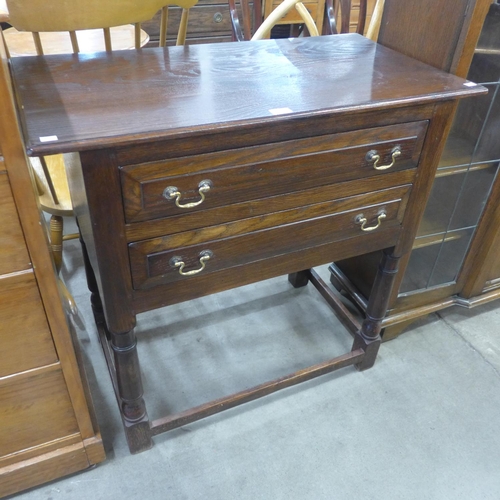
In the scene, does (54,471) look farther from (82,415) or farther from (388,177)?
(388,177)

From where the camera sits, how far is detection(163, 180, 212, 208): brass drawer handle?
2.64 ft

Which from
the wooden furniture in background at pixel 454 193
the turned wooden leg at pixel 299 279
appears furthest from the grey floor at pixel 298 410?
the wooden furniture in background at pixel 454 193

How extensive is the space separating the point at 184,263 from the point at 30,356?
1.14 ft

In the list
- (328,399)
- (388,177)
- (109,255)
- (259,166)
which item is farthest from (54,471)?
(388,177)

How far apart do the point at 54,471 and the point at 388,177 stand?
39.5 inches

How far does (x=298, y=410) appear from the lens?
52.3 inches

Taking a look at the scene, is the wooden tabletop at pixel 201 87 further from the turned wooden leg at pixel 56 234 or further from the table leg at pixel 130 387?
the turned wooden leg at pixel 56 234

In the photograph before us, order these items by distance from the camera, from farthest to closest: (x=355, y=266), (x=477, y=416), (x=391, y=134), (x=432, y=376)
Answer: (x=355, y=266)
(x=432, y=376)
(x=477, y=416)
(x=391, y=134)

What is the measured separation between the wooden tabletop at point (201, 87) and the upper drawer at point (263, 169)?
2.5 inches

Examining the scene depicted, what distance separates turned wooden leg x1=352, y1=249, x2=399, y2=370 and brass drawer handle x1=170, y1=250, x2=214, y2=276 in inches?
19.5

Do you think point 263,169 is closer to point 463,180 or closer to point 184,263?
point 184,263

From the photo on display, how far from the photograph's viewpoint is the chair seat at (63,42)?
1.60 meters

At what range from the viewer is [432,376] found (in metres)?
1.44

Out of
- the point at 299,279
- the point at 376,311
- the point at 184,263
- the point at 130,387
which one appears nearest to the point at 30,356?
the point at 130,387
